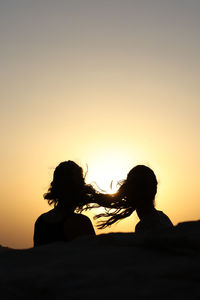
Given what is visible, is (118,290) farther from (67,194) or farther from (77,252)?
(67,194)

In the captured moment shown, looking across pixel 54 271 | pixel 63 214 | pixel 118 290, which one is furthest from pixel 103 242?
pixel 63 214

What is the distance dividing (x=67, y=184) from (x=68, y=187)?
4 cm

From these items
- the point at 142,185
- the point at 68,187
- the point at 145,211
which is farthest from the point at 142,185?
the point at 68,187

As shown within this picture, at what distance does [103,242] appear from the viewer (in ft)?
8.45

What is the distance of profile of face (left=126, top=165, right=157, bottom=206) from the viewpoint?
5.29m

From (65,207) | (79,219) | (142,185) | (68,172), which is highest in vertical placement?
(68,172)

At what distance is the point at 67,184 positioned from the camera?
5270 millimetres

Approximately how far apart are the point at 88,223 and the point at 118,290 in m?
2.92

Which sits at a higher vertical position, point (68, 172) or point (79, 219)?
point (68, 172)

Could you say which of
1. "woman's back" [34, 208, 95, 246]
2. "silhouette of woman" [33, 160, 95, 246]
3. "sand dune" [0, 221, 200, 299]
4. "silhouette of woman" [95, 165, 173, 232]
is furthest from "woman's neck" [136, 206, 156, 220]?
"sand dune" [0, 221, 200, 299]

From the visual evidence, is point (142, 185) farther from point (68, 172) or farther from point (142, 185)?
point (68, 172)

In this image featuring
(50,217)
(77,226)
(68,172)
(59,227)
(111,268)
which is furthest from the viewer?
(68,172)

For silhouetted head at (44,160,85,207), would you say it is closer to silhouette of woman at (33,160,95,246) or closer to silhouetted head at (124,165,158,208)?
silhouette of woman at (33,160,95,246)

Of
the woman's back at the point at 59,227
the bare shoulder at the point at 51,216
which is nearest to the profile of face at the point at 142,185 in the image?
the woman's back at the point at 59,227
